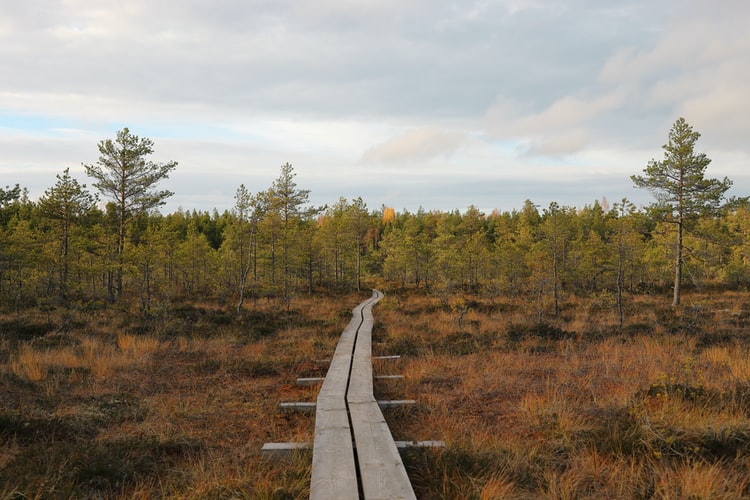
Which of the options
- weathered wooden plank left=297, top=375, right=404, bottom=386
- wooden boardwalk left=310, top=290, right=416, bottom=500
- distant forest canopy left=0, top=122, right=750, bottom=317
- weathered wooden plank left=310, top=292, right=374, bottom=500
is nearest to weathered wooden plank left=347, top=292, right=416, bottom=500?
wooden boardwalk left=310, top=290, right=416, bottom=500

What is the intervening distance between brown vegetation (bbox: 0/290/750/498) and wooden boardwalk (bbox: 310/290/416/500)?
286 millimetres

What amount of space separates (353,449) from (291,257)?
25.4m

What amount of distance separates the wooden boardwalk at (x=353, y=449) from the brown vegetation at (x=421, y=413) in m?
0.29

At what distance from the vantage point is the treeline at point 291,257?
1886 cm

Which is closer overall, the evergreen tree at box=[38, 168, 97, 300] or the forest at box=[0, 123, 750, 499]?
the forest at box=[0, 123, 750, 499]

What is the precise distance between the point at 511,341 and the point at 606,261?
1074 inches

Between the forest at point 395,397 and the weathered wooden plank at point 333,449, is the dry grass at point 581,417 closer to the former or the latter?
the forest at point 395,397

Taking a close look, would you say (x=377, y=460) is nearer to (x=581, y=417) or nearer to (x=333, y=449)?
(x=333, y=449)

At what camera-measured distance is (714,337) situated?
12469 millimetres

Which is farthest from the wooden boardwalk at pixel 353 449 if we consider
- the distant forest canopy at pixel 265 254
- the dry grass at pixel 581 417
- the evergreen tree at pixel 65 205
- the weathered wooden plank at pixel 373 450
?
the evergreen tree at pixel 65 205

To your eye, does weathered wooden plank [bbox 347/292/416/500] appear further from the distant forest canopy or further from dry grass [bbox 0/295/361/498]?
the distant forest canopy

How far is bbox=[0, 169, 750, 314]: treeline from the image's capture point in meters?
18.9

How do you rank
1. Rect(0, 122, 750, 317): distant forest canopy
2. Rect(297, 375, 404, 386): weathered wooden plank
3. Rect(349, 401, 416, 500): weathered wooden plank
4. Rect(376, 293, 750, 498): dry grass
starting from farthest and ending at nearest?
1. Rect(0, 122, 750, 317): distant forest canopy
2. Rect(297, 375, 404, 386): weathered wooden plank
3. Rect(376, 293, 750, 498): dry grass
4. Rect(349, 401, 416, 500): weathered wooden plank

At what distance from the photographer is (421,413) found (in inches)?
261
